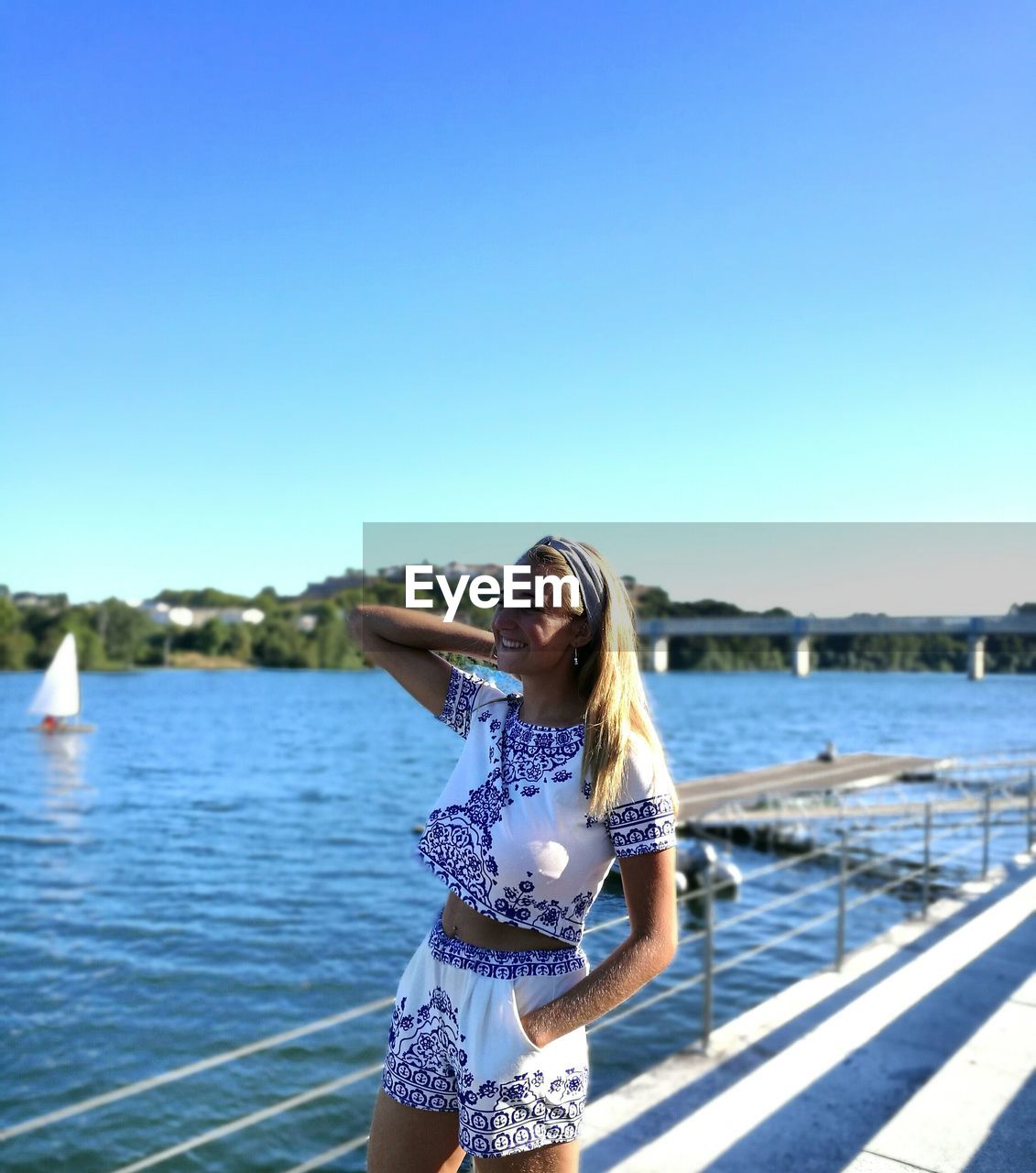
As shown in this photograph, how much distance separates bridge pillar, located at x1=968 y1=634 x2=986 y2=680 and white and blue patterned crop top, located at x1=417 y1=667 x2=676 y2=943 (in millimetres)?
5602

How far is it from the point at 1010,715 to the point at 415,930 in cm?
7352

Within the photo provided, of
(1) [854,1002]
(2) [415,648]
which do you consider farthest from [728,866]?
(2) [415,648]

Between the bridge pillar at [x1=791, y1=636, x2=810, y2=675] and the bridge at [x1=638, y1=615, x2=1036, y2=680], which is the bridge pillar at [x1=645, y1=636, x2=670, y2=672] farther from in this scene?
the bridge pillar at [x1=791, y1=636, x2=810, y2=675]

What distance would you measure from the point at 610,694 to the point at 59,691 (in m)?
48.6

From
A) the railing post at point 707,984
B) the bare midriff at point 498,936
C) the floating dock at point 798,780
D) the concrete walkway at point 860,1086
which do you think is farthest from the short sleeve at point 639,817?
the floating dock at point 798,780

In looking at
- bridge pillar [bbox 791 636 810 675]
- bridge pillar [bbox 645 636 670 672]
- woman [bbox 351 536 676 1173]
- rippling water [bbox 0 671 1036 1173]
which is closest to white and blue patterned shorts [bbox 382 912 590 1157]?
woman [bbox 351 536 676 1173]

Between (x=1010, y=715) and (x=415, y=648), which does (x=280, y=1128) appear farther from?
(x=1010, y=715)

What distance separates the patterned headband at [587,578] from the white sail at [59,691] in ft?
154

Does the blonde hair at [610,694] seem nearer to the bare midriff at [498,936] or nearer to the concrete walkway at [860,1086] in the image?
the bare midriff at [498,936]

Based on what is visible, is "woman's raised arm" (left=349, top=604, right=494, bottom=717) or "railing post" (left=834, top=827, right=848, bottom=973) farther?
"railing post" (left=834, top=827, right=848, bottom=973)

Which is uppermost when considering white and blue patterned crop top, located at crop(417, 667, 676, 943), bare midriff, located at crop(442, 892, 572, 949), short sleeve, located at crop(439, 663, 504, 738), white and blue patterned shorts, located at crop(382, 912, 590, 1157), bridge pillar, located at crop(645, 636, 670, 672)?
bridge pillar, located at crop(645, 636, 670, 672)

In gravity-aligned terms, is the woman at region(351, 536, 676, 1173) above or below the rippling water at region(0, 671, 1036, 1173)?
above

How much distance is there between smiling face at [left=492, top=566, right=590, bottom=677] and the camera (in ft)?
5.45

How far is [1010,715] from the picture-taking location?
255 ft
